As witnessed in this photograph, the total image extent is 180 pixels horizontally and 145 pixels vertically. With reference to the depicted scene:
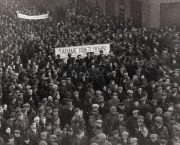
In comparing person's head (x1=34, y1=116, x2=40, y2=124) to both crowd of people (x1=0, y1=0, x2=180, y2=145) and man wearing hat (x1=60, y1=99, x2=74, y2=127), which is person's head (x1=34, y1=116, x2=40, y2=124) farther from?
man wearing hat (x1=60, y1=99, x2=74, y2=127)

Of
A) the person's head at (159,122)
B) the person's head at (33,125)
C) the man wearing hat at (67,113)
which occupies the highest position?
the person's head at (159,122)

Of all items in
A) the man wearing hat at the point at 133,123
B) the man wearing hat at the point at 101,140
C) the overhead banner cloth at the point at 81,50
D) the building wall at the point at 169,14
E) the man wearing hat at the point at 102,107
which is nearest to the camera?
the man wearing hat at the point at 101,140

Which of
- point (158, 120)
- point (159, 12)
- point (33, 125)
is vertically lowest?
point (33, 125)

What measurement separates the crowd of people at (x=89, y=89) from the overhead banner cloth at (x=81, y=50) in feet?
1.17

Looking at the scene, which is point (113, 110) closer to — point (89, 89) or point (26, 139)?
point (89, 89)

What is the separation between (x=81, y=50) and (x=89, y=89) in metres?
5.42

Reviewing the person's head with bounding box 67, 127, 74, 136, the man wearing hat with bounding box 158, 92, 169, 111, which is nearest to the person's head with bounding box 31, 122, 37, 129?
the person's head with bounding box 67, 127, 74, 136

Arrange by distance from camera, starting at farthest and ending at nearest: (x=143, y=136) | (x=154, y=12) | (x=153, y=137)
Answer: (x=154, y=12)
(x=143, y=136)
(x=153, y=137)

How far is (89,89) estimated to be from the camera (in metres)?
14.9

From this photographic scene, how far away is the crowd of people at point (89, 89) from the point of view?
1170cm

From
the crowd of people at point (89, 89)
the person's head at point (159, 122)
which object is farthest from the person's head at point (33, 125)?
the person's head at point (159, 122)

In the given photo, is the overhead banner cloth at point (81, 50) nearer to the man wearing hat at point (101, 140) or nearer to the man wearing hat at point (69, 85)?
the man wearing hat at point (69, 85)

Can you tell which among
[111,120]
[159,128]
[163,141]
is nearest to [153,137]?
[163,141]

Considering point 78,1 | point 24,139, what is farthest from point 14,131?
point 78,1
